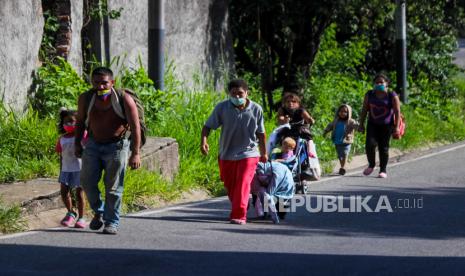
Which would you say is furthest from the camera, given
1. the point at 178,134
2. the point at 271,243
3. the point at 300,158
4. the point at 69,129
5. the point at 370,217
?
the point at 178,134

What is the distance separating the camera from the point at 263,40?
80.1 feet

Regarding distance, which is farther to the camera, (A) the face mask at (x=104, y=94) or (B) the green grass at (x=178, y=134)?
(B) the green grass at (x=178, y=134)

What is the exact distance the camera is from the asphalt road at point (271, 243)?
10.0 metres

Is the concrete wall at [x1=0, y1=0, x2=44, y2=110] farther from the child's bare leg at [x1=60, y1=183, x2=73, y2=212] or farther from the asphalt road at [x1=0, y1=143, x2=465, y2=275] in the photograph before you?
the child's bare leg at [x1=60, y1=183, x2=73, y2=212]

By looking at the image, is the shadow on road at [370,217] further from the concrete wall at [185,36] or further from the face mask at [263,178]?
the concrete wall at [185,36]

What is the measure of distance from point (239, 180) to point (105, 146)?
167 cm

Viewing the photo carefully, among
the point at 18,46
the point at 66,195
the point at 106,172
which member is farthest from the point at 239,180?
the point at 18,46

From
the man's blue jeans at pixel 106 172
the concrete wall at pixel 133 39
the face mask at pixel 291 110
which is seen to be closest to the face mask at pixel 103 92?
the man's blue jeans at pixel 106 172

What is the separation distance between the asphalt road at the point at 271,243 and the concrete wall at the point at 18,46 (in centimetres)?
334

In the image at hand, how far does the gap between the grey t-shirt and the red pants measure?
0.07 meters

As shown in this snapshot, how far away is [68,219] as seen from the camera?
12.2 meters

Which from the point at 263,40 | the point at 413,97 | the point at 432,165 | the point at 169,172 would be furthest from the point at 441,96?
the point at 169,172

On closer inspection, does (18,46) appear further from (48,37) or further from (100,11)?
(100,11)

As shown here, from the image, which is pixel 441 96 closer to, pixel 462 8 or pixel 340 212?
pixel 462 8
